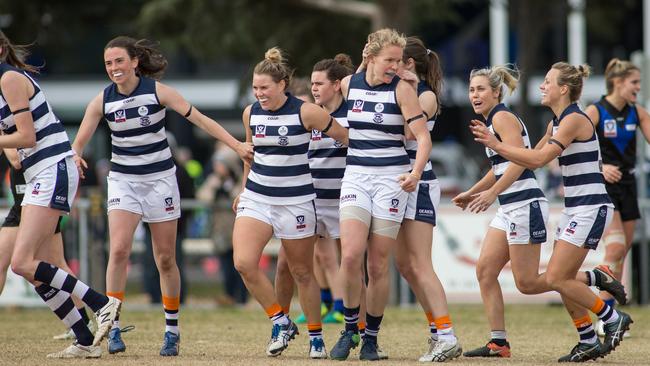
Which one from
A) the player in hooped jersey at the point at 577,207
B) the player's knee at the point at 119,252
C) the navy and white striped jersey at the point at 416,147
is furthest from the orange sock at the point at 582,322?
the player's knee at the point at 119,252

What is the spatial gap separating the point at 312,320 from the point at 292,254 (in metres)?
0.51

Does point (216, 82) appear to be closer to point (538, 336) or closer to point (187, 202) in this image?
point (187, 202)

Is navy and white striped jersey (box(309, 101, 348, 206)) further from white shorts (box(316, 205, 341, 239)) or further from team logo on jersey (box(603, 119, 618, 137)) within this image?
team logo on jersey (box(603, 119, 618, 137))

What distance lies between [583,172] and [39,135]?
A: 3818 mm

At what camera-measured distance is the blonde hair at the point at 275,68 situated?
891 cm

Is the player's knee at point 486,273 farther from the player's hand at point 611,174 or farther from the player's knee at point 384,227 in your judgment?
the player's hand at point 611,174

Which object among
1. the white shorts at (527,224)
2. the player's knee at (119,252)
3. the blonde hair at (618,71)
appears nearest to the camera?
the white shorts at (527,224)

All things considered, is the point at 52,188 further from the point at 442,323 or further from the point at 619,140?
the point at 619,140

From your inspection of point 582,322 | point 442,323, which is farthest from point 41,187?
point 582,322

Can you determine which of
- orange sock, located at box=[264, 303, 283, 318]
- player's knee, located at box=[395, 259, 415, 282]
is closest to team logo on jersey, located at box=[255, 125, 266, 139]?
orange sock, located at box=[264, 303, 283, 318]

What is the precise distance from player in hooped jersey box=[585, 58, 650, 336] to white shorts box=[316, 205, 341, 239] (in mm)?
2685

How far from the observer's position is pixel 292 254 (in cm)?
905

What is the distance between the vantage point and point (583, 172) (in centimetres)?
895

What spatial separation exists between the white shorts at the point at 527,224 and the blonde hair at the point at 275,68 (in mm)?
1876
